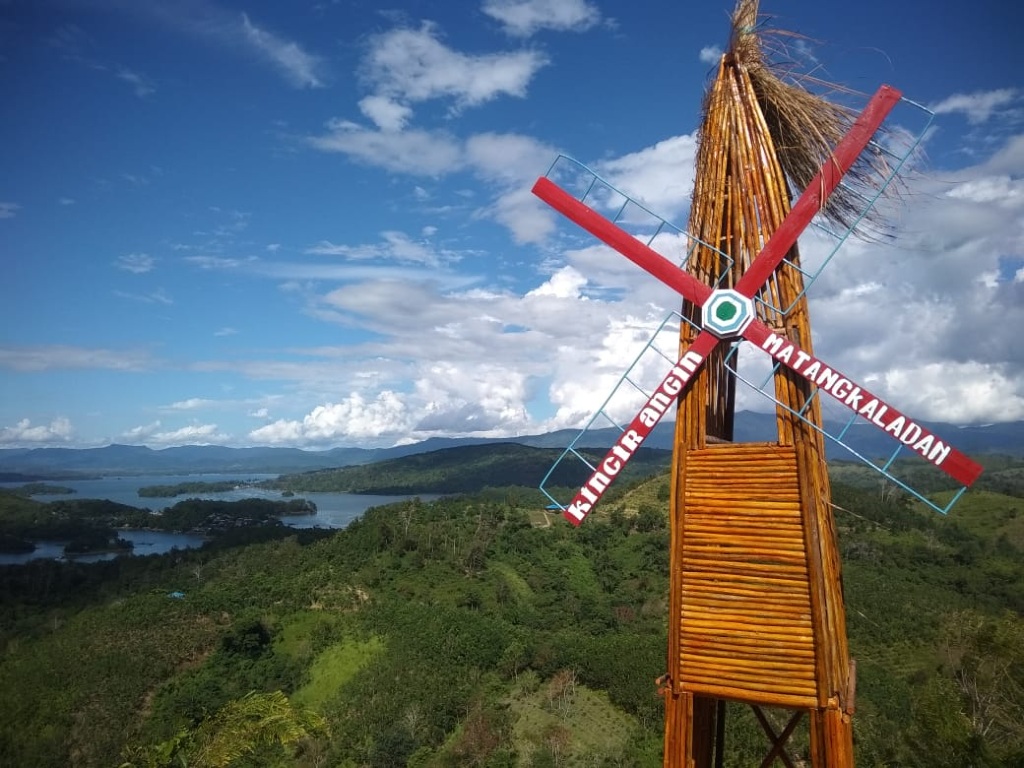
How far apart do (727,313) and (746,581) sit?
260 centimetres

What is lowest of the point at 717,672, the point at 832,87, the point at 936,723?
the point at 936,723

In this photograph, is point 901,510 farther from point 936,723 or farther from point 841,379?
point 841,379

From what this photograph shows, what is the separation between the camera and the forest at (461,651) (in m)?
21.9

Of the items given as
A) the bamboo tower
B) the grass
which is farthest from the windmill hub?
the grass

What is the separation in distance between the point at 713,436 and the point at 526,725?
33296 millimetres

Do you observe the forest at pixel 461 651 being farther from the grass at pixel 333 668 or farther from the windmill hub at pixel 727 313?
→ the windmill hub at pixel 727 313

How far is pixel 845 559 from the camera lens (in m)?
60.2

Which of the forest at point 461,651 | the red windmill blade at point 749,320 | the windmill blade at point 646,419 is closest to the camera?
the red windmill blade at point 749,320

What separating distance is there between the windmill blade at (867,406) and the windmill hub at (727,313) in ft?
0.36

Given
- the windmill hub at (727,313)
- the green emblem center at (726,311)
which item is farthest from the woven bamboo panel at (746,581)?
the green emblem center at (726,311)

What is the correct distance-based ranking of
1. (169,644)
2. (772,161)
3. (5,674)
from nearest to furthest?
(772,161) → (5,674) → (169,644)

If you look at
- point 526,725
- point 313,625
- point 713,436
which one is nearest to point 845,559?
point 526,725

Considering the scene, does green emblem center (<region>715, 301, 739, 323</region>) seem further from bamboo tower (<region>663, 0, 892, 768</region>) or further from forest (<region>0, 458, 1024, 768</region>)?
forest (<region>0, 458, 1024, 768</region>)

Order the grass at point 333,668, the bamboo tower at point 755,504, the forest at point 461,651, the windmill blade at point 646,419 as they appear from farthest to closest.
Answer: the grass at point 333,668, the forest at point 461,651, the windmill blade at point 646,419, the bamboo tower at point 755,504
